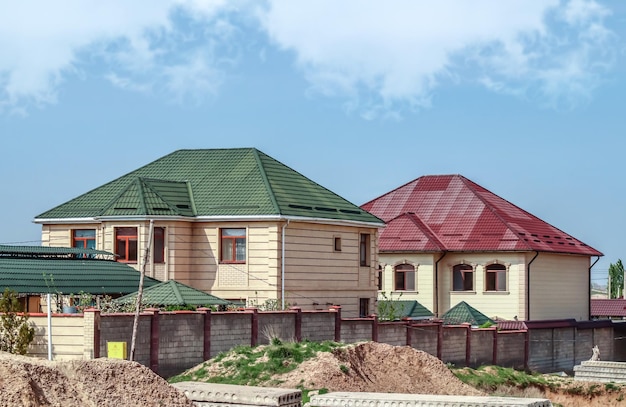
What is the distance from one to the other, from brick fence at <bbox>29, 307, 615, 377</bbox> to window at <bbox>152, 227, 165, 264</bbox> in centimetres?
687

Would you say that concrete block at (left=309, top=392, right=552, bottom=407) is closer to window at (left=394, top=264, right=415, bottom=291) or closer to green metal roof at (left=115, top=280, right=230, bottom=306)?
green metal roof at (left=115, top=280, right=230, bottom=306)

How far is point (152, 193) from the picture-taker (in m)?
41.4

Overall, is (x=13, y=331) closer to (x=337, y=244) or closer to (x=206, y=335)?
(x=206, y=335)

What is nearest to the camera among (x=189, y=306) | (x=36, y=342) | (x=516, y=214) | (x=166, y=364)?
(x=36, y=342)

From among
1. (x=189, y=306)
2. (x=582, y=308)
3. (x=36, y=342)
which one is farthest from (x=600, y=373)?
(x=36, y=342)

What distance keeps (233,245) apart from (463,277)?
1680 centimetres

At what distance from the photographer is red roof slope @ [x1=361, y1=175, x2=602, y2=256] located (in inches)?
2128

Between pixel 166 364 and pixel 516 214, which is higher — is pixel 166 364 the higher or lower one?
the lower one

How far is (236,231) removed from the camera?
135 feet

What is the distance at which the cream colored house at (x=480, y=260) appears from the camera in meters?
53.0

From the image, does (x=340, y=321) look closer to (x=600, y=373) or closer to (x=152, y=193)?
(x=152, y=193)

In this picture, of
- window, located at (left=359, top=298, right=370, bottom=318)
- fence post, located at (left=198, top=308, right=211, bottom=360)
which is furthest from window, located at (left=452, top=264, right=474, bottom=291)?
fence post, located at (left=198, top=308, right=211, bottom=360)

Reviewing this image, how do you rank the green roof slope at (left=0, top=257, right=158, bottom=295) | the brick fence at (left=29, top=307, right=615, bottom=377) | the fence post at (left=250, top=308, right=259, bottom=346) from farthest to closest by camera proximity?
the fence post at (left=250, top=308, right=259, bottom=346) → the green roof slope at (left=0, top=257, right=158, bottom=295) → the brick fence at (left=29, top=307, right=615, bottom=377)

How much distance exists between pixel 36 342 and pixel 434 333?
56.8 feet
